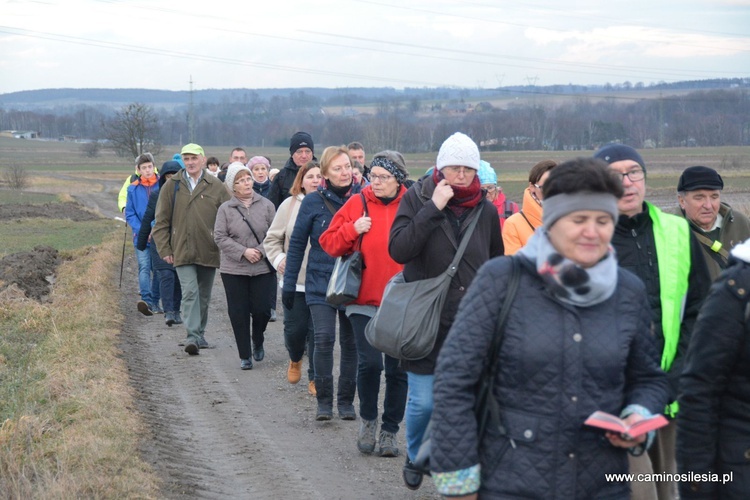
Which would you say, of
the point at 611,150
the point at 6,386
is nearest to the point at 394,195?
the point at 611,150

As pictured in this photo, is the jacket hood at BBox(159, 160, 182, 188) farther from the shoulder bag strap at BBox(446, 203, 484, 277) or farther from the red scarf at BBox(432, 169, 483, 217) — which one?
the shoulder bag strap at BBox(446, 203, 484, 277)

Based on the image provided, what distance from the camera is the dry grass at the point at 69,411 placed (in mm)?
5949

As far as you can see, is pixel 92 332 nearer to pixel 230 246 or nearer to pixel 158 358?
pixel 158 358

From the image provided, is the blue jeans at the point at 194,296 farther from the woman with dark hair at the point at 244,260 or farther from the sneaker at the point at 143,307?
the sneaker at the point at 143,307

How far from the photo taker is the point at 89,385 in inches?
348

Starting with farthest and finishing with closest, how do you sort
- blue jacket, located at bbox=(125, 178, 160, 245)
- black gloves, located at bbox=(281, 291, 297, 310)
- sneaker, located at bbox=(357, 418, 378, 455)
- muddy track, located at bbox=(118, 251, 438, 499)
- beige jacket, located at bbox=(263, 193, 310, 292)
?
blue jacket, located at bbox=(125, 178, 160, 245)
beige jacket, located at bbox=(263, 193, 310, 292)
black gloves, located at bbox=(281, 291, 297, 310)
sneaker, located at bbox=(357, 418, 378, 455)
muddy track, located at bbox=(118, 251, 438, 499)

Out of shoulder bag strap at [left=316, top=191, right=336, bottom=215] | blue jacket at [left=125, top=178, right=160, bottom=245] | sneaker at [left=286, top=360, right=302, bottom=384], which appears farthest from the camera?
blue jacket at [left=125, top=178, right=160, bottom=245]

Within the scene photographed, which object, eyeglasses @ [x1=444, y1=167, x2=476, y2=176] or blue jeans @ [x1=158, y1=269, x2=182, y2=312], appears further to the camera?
blue jeans @ [x1=158, y1=269, x2=182, y2=312]

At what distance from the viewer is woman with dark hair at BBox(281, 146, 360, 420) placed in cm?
810

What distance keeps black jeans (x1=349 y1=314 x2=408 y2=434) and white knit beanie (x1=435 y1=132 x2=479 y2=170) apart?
195 cm

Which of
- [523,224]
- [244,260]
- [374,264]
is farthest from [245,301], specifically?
[523,224]

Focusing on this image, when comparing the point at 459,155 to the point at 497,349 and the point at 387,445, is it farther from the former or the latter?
the point at 387,445

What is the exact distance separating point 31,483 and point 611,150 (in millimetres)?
3842

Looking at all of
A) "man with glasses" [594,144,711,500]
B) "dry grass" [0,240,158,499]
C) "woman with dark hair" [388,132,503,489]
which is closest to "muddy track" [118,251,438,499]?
"dry grass" [0,240,158,499]
